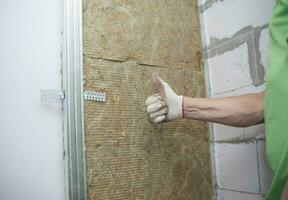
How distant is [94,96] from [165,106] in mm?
271

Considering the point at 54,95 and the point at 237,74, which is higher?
the point at 237,74

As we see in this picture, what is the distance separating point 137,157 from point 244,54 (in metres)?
0.63

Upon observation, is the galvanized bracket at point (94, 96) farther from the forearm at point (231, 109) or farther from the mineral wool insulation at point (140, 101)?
the forearm at point (231, 109)

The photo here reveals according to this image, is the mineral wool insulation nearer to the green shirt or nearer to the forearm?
the forearm

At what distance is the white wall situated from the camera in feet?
3.33

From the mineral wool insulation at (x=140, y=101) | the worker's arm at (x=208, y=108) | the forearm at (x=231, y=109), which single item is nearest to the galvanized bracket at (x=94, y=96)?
the mineral wool insulation at (x=140, y=101)

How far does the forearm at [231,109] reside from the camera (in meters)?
0.97

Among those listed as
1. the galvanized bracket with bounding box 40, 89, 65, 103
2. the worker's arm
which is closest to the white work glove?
the worker's arm

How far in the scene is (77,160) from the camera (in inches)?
38.0

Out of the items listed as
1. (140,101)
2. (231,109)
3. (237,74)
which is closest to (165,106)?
(140,101)

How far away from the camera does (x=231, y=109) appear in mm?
1006

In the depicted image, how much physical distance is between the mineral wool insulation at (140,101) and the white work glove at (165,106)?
2.1 inches

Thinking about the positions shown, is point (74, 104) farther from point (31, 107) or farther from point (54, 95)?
point (31, 107)

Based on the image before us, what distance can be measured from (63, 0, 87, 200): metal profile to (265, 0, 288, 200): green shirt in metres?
0.59
